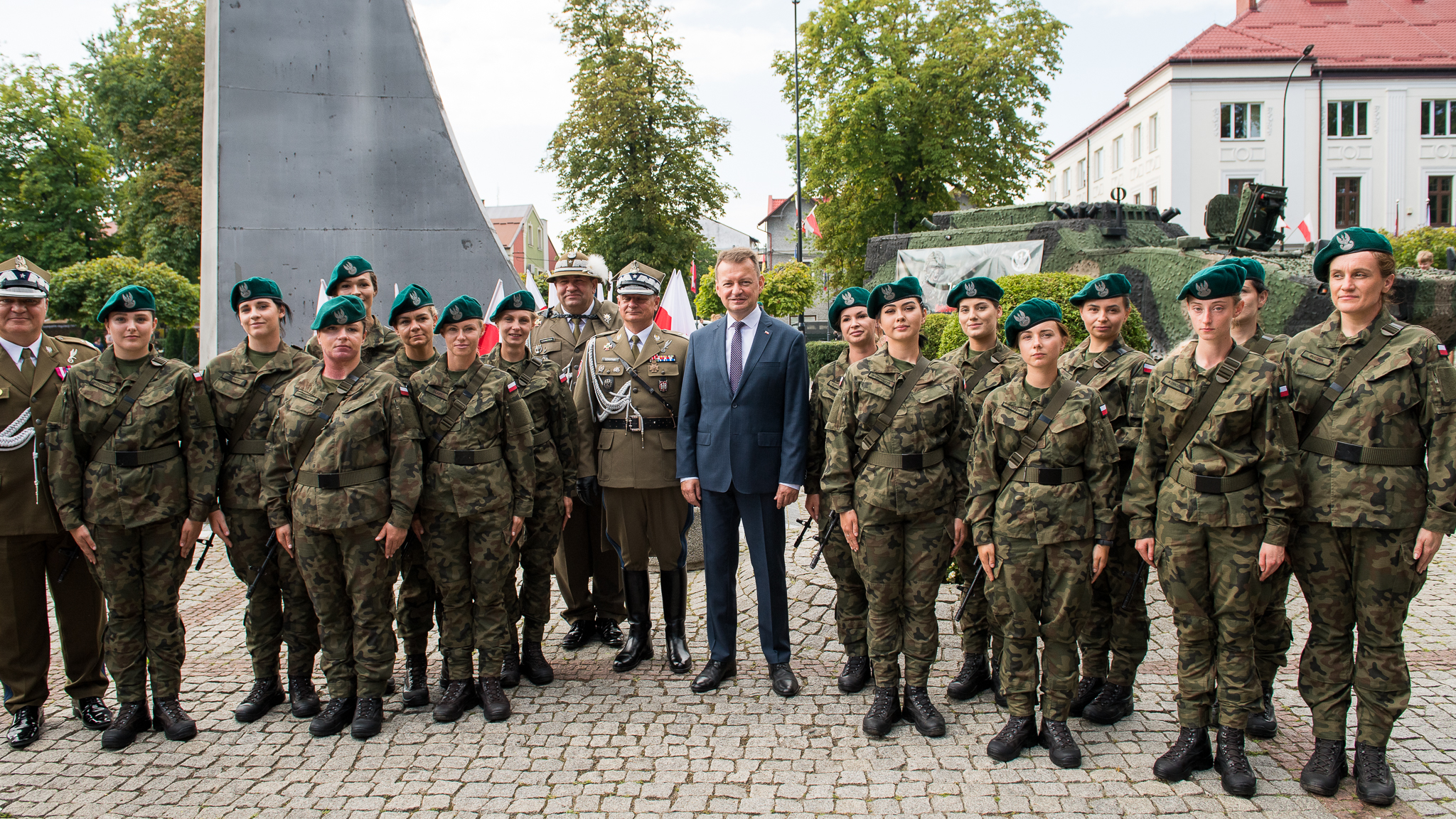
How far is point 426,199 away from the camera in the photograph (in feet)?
34.3

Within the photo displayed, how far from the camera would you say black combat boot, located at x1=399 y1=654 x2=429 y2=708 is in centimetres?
443

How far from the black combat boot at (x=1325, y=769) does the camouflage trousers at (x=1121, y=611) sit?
74 cm

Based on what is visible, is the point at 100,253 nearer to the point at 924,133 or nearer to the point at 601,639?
the point at 924,133

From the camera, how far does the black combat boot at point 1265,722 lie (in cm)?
389

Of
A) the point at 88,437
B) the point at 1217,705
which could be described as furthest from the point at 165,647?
the point at 1217,705

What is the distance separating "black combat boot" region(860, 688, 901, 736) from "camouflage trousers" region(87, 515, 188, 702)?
3.17m

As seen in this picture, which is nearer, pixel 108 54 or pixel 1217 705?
pixel 1217 705

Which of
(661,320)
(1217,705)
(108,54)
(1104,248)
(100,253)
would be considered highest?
(108,54)

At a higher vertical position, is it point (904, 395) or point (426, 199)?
point (426, 199)

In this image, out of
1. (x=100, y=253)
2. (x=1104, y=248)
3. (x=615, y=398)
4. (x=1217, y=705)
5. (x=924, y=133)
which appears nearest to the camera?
(x=1217, y=705)

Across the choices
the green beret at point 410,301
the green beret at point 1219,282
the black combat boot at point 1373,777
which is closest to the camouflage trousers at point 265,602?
the green beret at point 410,301

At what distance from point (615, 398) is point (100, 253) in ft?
132

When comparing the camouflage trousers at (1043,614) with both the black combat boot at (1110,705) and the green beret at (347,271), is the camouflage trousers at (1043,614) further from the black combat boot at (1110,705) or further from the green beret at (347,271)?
the green beret at (347,271)

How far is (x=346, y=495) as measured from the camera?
3.99 meters
